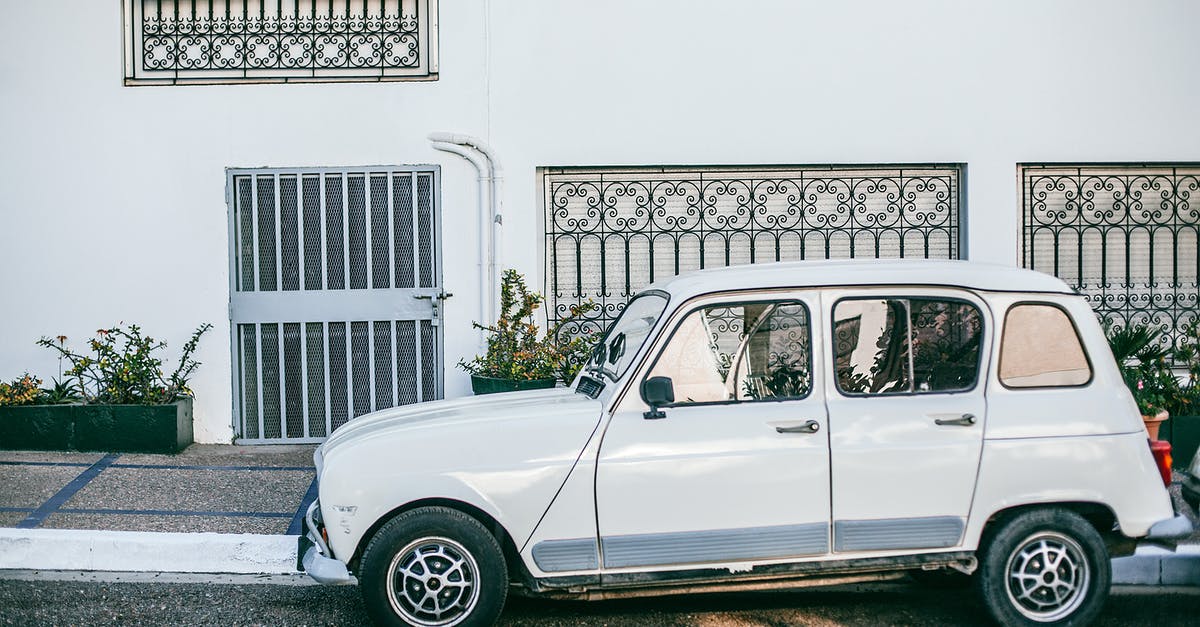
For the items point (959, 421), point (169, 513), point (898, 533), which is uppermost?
point (959, 421)

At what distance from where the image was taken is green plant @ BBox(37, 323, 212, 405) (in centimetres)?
818

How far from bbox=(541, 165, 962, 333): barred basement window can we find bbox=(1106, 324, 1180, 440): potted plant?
1.52 m

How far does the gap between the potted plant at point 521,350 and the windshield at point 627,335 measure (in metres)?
2.43

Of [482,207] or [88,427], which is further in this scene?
[482,207]

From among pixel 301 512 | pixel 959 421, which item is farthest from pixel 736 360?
pixel 301 512

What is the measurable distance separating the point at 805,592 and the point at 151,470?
483 cm

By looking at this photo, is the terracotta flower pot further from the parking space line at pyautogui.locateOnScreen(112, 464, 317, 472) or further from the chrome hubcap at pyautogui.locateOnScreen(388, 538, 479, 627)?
the parking space line at pyautogui.locateOnScreen(112, 464, 317, 472)

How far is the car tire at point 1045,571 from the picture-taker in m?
4.52

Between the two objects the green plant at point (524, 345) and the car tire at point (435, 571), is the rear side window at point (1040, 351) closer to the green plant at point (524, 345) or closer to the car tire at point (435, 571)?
the car tire at point (435, 571)

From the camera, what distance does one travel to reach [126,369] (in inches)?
321

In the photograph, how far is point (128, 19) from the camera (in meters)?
8.53

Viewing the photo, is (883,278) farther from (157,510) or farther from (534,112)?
(157,510)

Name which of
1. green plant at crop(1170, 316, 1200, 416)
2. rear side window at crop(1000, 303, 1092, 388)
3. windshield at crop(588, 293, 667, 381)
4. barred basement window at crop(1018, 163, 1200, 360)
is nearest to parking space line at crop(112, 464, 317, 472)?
windshield at crop(588, 293, 667, 381)

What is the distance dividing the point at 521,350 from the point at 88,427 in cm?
339
